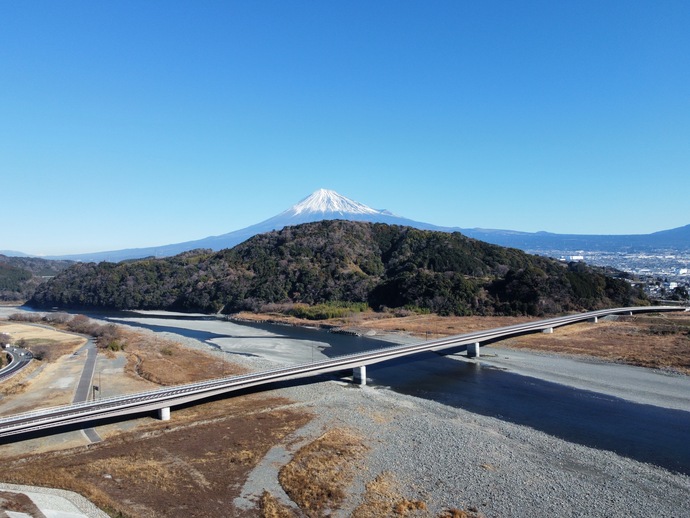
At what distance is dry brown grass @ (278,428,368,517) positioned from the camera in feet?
53.9

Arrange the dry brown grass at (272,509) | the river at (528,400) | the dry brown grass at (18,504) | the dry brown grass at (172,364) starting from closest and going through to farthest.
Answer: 1. the dry brown grass at (18,504)
2. the dry brown grass at (272,509)
3. the river at (528,400)
4. the dry brown grass at (172,364)

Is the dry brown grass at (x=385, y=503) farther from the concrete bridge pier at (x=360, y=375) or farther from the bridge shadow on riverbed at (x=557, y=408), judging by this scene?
the concrete bridge pier at (x=360, y=375)

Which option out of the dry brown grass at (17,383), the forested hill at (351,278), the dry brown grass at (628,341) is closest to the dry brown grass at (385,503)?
the dry brown grass at (17,383)

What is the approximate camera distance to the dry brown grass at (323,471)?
16.4 metres

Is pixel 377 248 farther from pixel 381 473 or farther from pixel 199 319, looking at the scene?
pixel 381 473

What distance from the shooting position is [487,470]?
18.8 meters

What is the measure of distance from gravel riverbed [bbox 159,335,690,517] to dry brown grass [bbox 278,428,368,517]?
414 millimetres

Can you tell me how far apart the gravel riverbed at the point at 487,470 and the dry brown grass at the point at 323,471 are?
414mm

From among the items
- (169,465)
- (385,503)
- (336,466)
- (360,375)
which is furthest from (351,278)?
(385,503)

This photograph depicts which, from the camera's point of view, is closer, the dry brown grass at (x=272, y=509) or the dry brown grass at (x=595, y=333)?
the dry brown grass at (x=272, y=509)

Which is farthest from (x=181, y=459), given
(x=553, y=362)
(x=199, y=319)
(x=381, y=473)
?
(x=199, y=319)

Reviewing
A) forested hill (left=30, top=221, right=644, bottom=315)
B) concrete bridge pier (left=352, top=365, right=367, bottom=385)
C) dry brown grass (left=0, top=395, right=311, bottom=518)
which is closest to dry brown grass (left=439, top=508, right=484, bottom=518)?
dry brown grass (left=0, top=395, right=311, bottom=518)

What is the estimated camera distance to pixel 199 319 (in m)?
77.0

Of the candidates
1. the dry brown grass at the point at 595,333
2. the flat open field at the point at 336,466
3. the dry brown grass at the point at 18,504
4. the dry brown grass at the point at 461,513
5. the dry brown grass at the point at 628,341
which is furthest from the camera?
the dry brown grass at the point at 595,333
